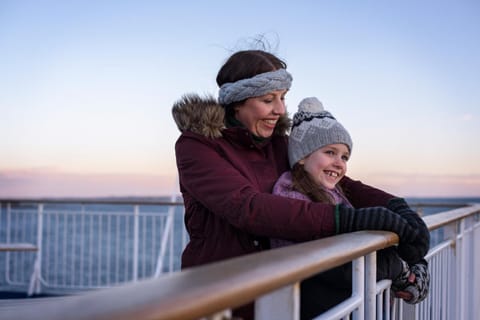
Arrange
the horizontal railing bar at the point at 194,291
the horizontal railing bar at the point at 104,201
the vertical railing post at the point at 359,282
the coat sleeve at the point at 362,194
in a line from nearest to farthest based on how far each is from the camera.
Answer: the horizontal railing bar at the point at 194,291 < the vertical railing post at the point at 359,282 < the coat sleeve at the point at 362,194 < the horizontal railing bar at the point at 104,201

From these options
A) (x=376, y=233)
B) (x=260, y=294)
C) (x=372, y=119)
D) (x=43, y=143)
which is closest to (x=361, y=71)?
(x=372, y=119)

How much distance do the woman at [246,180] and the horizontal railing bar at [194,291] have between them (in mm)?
558

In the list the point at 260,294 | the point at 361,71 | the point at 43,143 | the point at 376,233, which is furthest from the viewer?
the point at 43,143

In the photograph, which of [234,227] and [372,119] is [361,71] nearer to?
[372,119]

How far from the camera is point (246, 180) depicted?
160cm

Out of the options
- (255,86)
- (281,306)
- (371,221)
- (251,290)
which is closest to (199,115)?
(255,86)

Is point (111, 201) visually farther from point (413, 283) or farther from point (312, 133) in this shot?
point (413, 283)

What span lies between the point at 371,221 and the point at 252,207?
30 centimetres

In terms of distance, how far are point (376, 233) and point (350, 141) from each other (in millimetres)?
710

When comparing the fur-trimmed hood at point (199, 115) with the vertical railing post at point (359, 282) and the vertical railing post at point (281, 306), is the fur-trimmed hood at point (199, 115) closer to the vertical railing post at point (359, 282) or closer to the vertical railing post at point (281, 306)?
the vertical railing post at point (359, 282)

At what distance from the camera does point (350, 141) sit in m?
2.04

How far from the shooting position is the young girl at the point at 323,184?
163 cm

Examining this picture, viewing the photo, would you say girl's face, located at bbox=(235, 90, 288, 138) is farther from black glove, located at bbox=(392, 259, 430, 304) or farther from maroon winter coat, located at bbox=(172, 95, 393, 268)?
black glove, located at bbox=(392, 259, 430, 304)

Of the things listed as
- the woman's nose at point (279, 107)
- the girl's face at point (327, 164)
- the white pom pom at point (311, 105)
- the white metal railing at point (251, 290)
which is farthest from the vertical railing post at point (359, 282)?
the white pom pom at point (311, 105)
